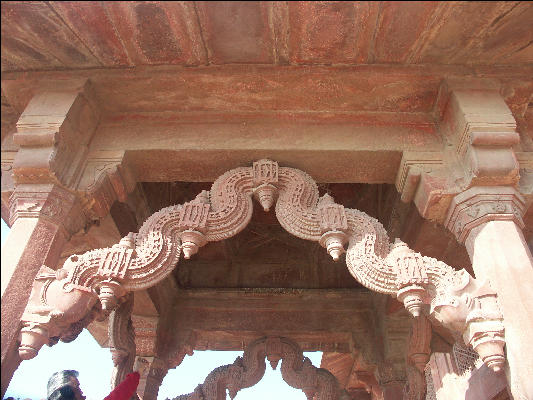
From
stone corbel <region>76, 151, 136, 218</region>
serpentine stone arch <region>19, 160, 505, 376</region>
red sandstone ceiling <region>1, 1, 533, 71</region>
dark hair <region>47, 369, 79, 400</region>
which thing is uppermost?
red sandstone ceiling <region>1, 1, 533, 71</region>

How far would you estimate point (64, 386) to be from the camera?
3.47 metres

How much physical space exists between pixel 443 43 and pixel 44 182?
3423 mm

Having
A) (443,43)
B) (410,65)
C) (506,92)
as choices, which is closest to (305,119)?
(410,65)

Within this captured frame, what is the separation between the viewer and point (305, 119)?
14.3ft

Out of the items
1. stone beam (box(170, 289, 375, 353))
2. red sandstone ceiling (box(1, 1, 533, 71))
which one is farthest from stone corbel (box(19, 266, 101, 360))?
stone beam (box(170, 289, 375, 353))

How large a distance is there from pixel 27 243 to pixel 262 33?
2401 mm

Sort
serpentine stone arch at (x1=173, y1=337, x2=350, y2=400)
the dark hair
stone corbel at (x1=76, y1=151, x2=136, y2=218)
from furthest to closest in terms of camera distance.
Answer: serpentine stone arch at (x1=173, y1=337, x2=350, y2=400) < stone corbel at (x1=76, y1=151, x2=136, y2=218) < the dark hair

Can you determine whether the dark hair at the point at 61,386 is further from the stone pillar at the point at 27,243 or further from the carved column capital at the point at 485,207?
the carved column capital at the point at 485,207

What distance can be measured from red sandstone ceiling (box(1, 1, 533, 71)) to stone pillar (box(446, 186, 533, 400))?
49.4 inches

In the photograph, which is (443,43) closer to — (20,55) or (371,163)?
(371,163)

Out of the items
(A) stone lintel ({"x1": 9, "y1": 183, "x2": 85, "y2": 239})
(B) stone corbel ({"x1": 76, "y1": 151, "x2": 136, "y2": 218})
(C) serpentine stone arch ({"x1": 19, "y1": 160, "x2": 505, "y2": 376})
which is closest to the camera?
(C) serpentine stone arch ({"x1": 19, "y1": 160, "x2": 505, "y2": 376})

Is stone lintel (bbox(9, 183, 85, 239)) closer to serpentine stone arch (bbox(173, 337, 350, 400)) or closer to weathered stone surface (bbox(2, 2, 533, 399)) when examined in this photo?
weathered stone surface (bbox(2, 2, 533, 399))

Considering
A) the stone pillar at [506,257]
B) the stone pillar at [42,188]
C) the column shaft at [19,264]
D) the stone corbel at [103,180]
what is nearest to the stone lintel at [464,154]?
the stone pillar at [506,257]

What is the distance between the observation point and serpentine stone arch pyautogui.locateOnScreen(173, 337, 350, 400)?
5738mm
